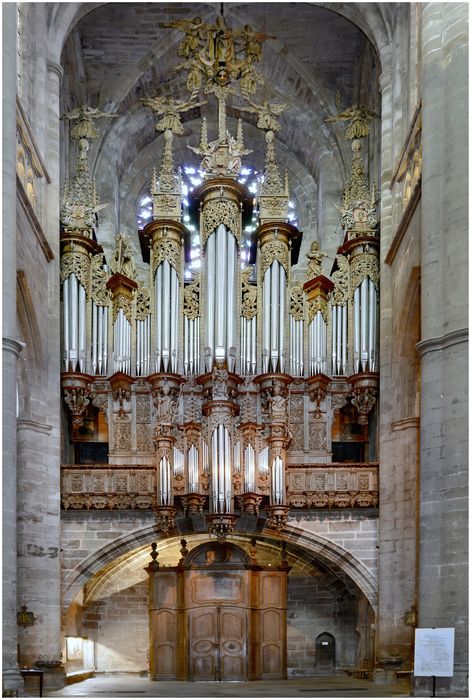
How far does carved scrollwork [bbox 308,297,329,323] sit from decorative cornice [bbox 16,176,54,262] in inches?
258

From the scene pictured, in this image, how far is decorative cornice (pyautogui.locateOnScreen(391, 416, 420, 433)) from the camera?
25453 millimetres

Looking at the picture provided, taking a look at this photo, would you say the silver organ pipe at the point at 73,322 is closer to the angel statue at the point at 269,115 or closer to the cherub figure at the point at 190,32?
the angel statue at the point at 269,115

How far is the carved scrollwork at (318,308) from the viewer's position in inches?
1110

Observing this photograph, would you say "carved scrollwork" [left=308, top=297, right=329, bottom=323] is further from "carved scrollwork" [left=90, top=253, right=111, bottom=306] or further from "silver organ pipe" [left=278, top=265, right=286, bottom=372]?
"carved scrollwork" [left=90, top=253, right=111, bottom=306]

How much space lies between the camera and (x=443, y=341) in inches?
768

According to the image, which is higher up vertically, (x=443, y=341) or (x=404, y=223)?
(x=404, y=223)

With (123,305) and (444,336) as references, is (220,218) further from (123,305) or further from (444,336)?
(444,336)

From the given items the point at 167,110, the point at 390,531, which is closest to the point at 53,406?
the point at 390,531

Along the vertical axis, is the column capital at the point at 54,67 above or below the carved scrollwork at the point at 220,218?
above

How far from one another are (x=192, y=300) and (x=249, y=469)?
184 inches

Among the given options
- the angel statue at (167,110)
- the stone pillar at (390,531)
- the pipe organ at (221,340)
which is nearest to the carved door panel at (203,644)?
the pipe organ at (221,340)

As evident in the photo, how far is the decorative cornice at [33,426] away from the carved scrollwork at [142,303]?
3900mm

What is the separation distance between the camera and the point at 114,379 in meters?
27.5

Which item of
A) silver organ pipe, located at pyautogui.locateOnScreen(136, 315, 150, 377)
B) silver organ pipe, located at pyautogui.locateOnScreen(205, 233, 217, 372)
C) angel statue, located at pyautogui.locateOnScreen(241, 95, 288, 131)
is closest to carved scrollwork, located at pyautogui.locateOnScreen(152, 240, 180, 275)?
silver organ pipe, located at pyautogui.locateOnScreen(205, 233, 217, 372)
